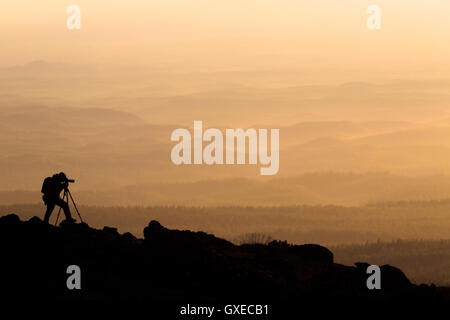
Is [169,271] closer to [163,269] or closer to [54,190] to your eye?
[163,269]

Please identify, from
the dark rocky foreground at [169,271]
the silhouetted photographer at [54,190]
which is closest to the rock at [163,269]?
the dark rocky foreground at [169,271]

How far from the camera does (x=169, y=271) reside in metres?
37.6

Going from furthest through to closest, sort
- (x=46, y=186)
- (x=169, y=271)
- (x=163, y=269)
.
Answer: (x=46, y=186), (x=163, y=269), (x=169, y=271)

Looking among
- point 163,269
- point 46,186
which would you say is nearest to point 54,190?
point 46,186

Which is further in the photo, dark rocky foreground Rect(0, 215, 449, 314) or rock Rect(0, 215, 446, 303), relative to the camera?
rock Rect(0, 215, 446, 303)

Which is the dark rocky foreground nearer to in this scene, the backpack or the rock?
the rock

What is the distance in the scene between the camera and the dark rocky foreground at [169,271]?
36.2 meters

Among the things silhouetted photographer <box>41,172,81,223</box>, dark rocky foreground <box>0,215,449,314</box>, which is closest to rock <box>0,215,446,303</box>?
dark rocky foreground <box>0,215,449,314</box>

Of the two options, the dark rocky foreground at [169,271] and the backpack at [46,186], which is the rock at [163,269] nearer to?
the dark rocky foreground at [169,271]

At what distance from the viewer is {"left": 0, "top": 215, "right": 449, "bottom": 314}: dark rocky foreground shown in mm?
36156
